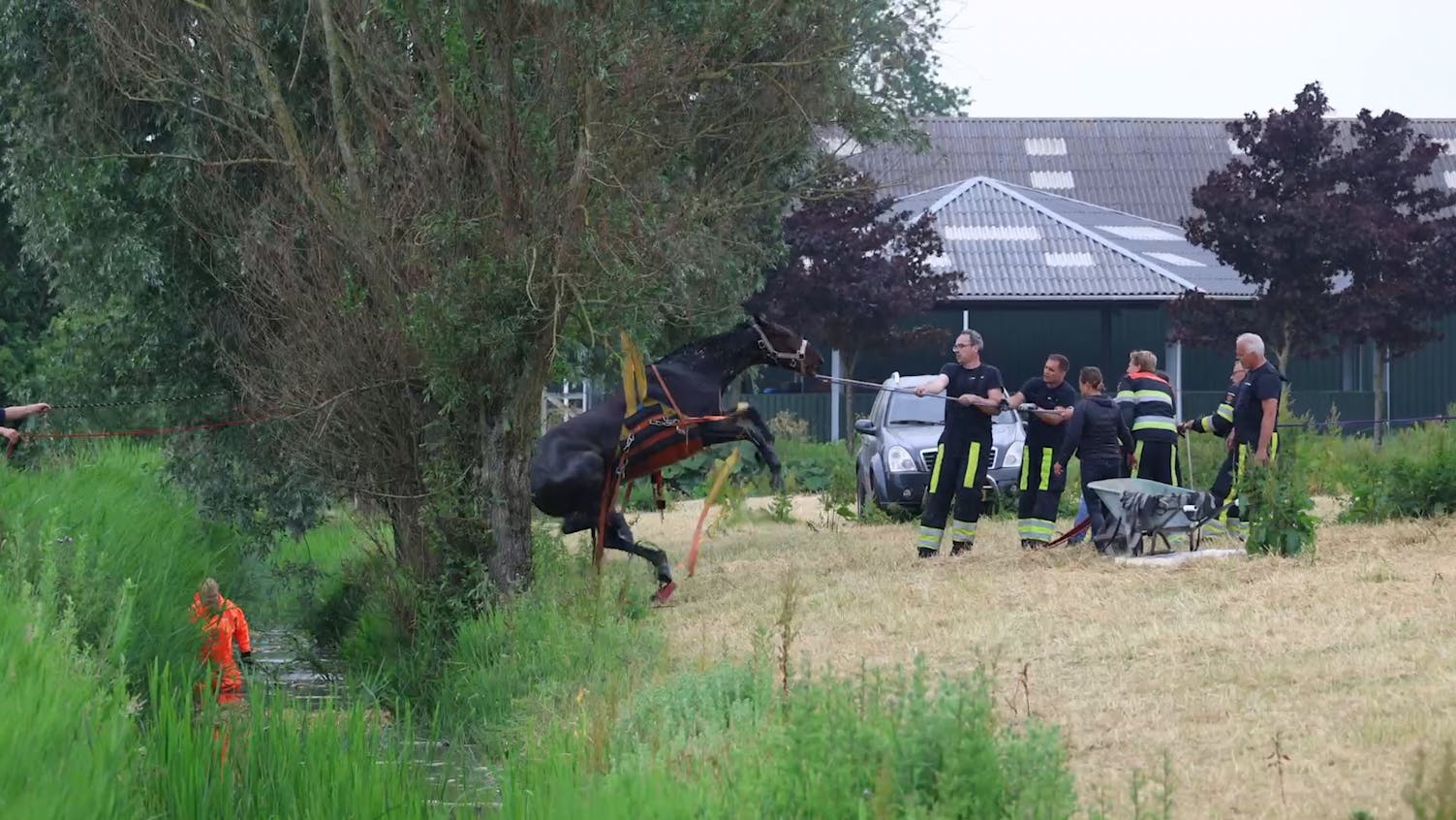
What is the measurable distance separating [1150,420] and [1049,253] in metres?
25.6

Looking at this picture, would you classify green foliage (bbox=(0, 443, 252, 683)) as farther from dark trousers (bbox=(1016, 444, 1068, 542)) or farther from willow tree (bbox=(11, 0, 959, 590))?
dark trousers (bbox=(1016, 444, 1068, 542))

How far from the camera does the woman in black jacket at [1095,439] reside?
15.5 m

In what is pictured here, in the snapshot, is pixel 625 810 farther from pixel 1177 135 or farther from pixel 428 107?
pixel 1177 135

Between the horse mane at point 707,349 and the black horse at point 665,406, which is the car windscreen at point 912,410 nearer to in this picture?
the black horse at point 665,406

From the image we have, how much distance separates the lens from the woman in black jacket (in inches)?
609

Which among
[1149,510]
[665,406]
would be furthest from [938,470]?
[665,406]

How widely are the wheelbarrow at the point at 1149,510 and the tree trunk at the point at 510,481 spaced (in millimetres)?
4018

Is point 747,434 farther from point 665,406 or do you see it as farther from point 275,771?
point 275,771

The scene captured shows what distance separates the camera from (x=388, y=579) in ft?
50.3

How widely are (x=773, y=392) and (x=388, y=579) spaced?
25519 mm

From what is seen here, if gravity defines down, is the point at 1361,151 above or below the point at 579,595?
above

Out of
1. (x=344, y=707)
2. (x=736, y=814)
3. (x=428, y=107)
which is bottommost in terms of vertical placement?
(x=344, y=707)

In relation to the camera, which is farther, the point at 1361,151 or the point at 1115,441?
the point at 1361,151

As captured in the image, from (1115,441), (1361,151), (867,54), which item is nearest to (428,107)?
(867,54)
